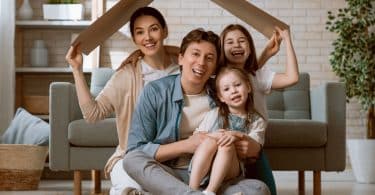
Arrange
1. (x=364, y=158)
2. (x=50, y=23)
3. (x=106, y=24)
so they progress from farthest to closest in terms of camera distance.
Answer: (x=50, y=23) < (x=364, y=158) < (x=106, y=24)

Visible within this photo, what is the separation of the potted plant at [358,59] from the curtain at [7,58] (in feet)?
7.50

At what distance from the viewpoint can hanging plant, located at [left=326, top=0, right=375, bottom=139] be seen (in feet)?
19.2

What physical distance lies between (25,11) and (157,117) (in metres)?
3.33

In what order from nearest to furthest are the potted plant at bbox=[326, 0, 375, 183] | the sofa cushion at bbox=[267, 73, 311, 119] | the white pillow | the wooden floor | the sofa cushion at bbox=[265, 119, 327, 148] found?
the sofa cushion at bbox=[265, 119, 327, 148] → the wooden floor → the sofa cushion at bbox=[267, 73, 311, 119] → the white pillow → the potted plant at bbox=[326, 0, 375, 183]

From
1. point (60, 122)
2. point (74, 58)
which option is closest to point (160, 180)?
point (74, 58)

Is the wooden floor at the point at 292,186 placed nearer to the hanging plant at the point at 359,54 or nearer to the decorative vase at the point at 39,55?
the hanging plant at the point at 359,54

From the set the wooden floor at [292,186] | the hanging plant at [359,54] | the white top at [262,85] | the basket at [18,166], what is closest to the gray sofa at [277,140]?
the wooden floor at [292,186]

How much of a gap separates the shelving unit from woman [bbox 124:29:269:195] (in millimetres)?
3069

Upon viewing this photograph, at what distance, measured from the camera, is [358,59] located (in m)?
5.99

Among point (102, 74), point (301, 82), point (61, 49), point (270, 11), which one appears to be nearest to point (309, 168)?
point (301, 82)

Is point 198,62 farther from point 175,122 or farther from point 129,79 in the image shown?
point 129,79

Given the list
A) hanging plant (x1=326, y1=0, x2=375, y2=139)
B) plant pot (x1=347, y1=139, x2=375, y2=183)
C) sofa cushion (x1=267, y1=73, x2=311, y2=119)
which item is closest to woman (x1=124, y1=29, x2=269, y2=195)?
sofa cushion (x1=267, y1=73, x2=311, y2=119)

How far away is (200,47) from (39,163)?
262cm

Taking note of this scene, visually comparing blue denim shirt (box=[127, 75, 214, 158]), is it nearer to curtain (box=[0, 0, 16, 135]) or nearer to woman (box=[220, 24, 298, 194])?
woman (box=[220, 24, 298, 194])
